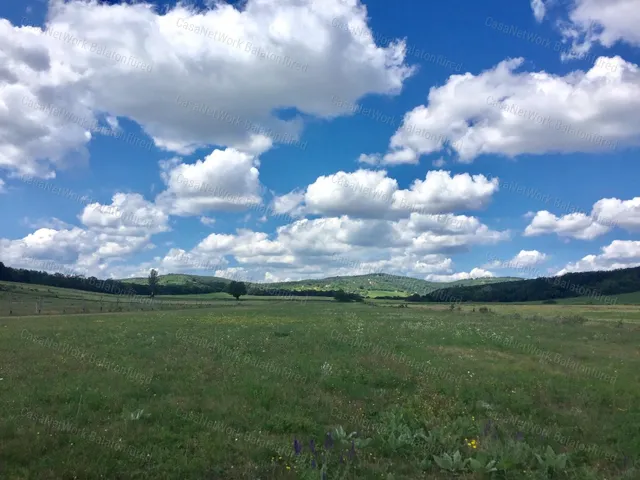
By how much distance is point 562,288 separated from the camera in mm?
136625

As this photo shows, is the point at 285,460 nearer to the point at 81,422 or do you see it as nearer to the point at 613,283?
the point at 81,422

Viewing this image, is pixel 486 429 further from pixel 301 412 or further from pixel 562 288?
pixel 562 288

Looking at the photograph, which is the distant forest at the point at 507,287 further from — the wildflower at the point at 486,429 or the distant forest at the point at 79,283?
the wildflower at the point at 486,429

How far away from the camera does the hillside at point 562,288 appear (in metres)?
132

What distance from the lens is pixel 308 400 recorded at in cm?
1203

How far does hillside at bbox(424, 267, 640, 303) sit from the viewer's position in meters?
132

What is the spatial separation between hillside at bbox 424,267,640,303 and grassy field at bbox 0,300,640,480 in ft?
419

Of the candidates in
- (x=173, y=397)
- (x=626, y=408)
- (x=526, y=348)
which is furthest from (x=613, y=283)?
(x=173, y=397)

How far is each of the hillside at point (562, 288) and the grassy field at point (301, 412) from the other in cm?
12784

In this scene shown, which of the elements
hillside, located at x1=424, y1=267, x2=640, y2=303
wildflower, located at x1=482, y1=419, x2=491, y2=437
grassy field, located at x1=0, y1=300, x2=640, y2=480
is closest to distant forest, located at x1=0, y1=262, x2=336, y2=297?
hillside, located at x1=424, y1=267, x2=640, y2=303

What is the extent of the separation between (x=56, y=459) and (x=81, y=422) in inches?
67.0

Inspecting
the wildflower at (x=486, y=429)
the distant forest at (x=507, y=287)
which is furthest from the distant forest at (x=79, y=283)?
the wildflower at (x=486, y=429)

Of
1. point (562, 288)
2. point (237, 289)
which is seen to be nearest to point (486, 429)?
point (237, 289)

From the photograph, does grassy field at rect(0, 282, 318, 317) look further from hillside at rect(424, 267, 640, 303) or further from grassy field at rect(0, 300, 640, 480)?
hillside at rect(424, 267, 640, 303)
